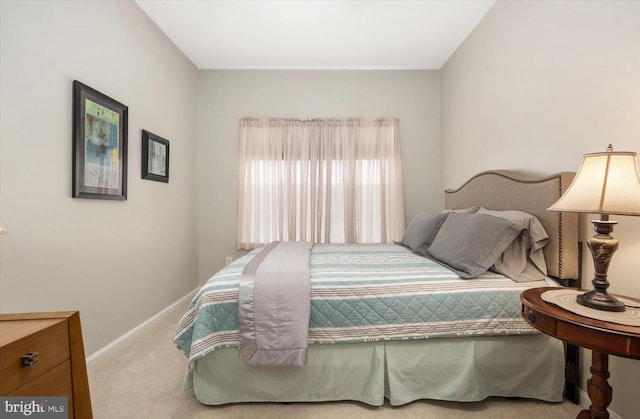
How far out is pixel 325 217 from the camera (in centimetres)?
360

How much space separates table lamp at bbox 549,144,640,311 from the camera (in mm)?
1044

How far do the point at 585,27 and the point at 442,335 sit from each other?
6.07ft

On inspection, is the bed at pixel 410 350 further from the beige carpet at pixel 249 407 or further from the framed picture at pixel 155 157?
the framed picture at pixel 155 157

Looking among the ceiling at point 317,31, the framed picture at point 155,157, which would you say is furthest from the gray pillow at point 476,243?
the framed picture at point 155,157

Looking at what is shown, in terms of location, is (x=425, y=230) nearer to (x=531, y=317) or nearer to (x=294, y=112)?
(x=531, y=317)

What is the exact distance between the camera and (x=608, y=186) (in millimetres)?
1070

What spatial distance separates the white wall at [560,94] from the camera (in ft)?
4.47

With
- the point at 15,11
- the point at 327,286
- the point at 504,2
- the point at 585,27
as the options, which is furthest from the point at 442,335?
the point at 15,11

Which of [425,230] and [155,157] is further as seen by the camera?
[155,157]

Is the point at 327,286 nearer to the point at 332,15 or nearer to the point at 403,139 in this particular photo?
the point at 332,15

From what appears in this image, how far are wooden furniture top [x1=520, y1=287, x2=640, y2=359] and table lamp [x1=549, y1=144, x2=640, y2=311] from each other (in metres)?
0.17

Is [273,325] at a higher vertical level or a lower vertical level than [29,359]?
lower

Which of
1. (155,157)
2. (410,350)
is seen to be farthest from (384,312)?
(155,157)

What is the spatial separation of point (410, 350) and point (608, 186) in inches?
45.2
